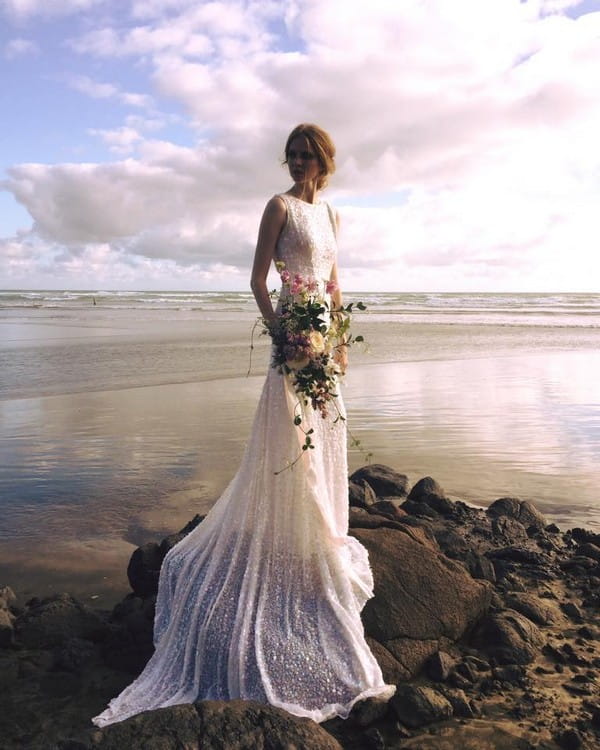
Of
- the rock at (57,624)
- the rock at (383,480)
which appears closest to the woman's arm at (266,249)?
the rock at (57,624)

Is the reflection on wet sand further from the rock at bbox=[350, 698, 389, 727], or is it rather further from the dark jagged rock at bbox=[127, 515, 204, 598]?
the rock at bbox=[350, 698, 389, 727]

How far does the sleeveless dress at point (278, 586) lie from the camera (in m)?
3.49

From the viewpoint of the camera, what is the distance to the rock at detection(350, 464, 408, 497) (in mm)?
7367

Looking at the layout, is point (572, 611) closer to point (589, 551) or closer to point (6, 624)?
point (589, 551)

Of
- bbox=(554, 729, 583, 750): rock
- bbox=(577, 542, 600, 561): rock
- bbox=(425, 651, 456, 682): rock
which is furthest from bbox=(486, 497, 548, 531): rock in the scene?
bbox=(554, 729, 583, 750): rock

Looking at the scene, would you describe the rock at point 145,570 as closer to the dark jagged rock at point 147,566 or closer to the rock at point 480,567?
the dark jagged rock at point 147,566

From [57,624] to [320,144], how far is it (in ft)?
11.0

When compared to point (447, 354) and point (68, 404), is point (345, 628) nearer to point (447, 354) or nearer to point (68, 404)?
point (68, 404)

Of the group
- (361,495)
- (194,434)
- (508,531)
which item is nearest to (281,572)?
(361,495)

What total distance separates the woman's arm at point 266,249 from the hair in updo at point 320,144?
1.05 feet

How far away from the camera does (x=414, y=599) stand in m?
4.25

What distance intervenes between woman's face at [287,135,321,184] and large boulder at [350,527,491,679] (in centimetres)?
236

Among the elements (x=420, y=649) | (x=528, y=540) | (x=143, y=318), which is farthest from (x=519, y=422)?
(x=143, y=318)

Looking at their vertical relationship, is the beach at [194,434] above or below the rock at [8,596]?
above
